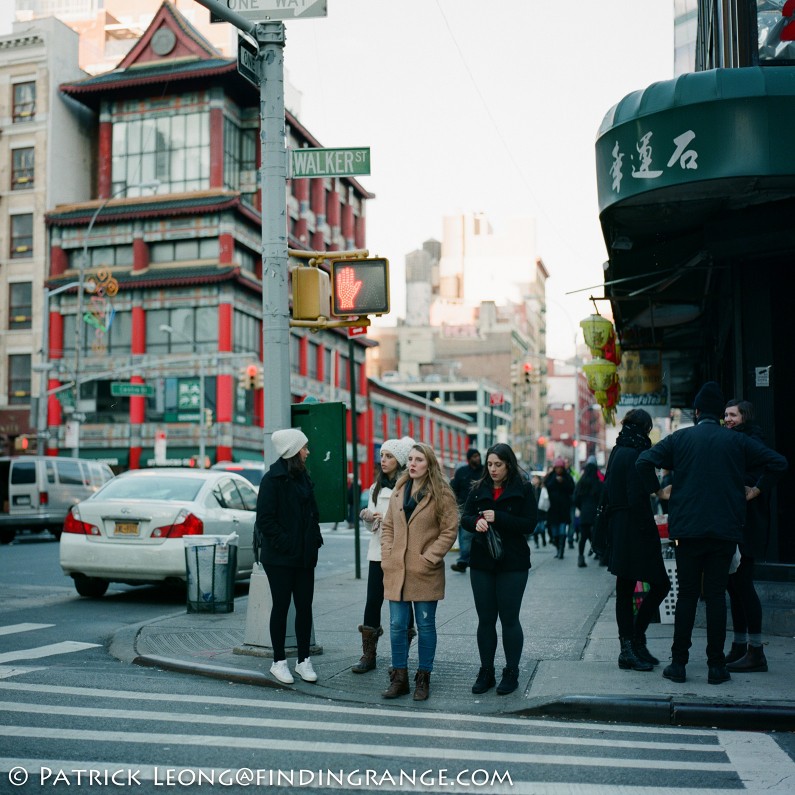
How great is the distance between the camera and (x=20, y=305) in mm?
55844

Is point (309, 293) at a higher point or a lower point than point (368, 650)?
higher

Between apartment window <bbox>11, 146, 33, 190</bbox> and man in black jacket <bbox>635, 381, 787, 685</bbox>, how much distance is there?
55152 mm

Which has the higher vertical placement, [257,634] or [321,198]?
[321,198]

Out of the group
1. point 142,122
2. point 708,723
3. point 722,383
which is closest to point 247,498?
point 722,383

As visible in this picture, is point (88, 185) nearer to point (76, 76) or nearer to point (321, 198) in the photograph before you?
point (76, 76)

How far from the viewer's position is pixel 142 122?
5659 cm

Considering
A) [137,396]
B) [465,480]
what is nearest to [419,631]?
[465,480]

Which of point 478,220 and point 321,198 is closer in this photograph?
point 321,198

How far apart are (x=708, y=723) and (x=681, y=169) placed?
16.4 feet

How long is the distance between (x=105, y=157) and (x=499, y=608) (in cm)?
5393

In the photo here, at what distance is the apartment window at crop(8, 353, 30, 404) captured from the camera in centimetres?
5453

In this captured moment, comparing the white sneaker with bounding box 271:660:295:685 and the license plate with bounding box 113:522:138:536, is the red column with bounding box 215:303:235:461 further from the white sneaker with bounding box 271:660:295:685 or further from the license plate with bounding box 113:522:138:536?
the white sneaker with bounding box 271:660:295:685

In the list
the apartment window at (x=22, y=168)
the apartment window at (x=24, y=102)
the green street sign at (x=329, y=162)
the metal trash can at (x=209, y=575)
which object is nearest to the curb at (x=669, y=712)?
the green street sign at (x=329, y=162)

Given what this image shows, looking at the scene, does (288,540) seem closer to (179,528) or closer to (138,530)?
(179,528)
